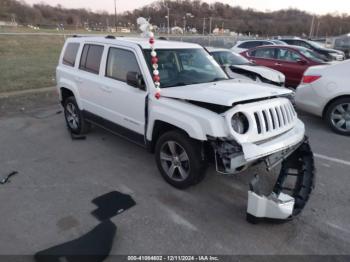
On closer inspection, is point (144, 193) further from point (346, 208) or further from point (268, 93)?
point (346, 208)

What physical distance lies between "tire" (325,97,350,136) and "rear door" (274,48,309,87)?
10.6ft

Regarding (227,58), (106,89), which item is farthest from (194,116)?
(227,58)

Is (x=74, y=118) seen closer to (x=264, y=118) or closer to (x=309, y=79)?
(x=264, y=118)

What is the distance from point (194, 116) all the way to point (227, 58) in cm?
620

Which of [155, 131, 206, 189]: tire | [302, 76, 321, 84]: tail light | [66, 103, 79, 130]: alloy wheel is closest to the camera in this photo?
[155, 131, 206, 189]: tire

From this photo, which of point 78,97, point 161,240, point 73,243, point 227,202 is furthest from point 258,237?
→ point 78,97

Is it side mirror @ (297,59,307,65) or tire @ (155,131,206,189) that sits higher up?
side mirror @ (297,59,307,65)

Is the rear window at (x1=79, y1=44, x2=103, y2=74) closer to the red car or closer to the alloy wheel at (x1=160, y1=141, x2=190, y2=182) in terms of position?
the alloy wheel at (x1=160, y1=141, x2=190, y2=182)

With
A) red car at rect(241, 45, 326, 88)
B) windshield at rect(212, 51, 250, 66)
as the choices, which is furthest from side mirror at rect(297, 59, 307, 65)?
windshield at rect(212, 51, 250, 66)

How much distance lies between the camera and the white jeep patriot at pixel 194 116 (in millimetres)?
3033

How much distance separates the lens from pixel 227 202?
348cm

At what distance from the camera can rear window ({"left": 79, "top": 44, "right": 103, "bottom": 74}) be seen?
4.71 m

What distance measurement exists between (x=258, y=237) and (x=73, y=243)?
183 cm

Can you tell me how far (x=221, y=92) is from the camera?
335cm
